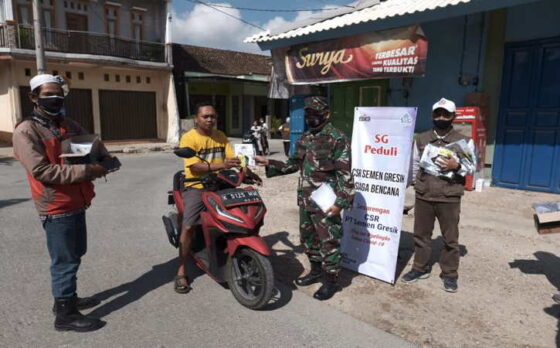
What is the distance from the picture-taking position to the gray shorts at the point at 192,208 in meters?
3.68

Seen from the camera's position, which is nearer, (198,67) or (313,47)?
(313,47)

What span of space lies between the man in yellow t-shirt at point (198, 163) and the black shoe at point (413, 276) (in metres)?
→ 2.11

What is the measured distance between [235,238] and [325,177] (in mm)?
989

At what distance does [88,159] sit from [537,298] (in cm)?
417

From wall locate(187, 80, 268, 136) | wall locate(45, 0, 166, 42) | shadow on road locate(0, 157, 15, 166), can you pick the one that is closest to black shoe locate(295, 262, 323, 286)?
shadow on road locate(0, 157, 15, 166)

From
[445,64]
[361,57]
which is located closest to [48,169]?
[361,57]

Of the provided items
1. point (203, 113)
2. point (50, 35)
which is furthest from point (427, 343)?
point (50, 35)

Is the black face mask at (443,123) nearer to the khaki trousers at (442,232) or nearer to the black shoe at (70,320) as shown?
the khaki trousers at (442,232)

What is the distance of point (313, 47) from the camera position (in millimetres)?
10625

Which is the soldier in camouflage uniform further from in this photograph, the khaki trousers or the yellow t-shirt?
the khaki trousers

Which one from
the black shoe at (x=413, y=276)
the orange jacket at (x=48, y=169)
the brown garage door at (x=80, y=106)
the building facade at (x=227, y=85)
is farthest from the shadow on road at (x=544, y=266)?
the building facade at (x=227, y=85)

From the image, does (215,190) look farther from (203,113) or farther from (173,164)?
(173,164)

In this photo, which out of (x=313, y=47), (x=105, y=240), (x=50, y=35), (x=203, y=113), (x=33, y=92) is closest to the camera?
(x=33, y=92)

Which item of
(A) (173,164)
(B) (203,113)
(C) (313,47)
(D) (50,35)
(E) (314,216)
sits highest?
(D) (50,35)
